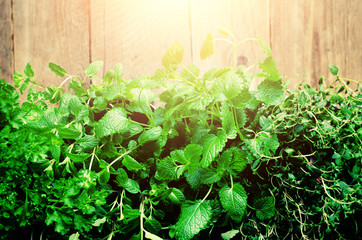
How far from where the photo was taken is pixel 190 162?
0.58 m

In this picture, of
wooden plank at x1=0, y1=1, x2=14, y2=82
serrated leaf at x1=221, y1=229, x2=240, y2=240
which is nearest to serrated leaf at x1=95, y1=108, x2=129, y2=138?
serrated leaf at x1=221, y1=229, x2=240, y2=240

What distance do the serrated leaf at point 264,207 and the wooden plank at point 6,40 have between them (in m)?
1.04

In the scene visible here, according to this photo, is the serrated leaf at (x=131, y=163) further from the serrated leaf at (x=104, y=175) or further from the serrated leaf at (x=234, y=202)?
the serrated leaf at (x=234, y=202)

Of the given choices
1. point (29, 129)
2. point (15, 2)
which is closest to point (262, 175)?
point (29, 129)

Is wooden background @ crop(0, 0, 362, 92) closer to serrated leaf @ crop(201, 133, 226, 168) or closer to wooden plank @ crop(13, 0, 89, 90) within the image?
wooden plank @ crop(13, 0, 89, 90)

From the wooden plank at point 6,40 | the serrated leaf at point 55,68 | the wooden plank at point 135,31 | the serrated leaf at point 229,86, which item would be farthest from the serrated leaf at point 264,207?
the wooden plank at point 6,40

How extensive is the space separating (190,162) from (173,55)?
25 cm

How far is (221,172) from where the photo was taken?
1.98 feet

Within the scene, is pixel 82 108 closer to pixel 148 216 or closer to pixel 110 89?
pixel 110 89

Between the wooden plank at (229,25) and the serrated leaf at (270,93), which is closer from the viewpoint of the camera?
the serrated leaf at (270,93)

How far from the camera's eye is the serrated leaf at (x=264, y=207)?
610 millimetres

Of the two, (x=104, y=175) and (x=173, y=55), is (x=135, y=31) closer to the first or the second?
(x=173, y=55)

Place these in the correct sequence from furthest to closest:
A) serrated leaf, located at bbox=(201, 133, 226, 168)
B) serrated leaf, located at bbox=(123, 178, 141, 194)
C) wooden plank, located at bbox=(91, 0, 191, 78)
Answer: wooden plank, located at bbox=(91, 0, 191, 78)
serrated leaf, located at bbox=(123, 178, 141, 194)
serrated leaf, located at bbox=(201, 133, 226, 168)

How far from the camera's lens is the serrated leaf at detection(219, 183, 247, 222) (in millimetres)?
573
